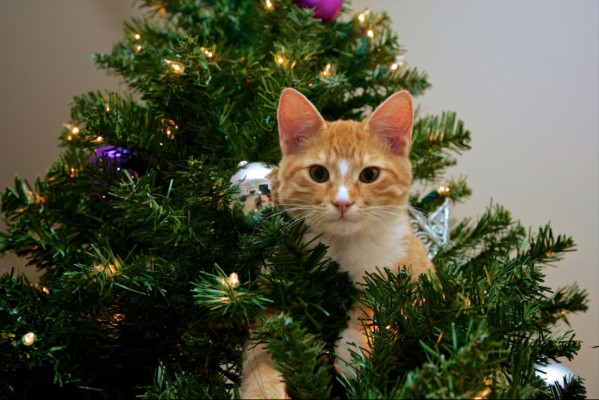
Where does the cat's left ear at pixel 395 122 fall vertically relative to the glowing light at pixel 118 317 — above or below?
above

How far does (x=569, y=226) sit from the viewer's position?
153 cm

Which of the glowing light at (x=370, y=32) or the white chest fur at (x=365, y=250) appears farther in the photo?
the glowing light at (x=370, y=32)

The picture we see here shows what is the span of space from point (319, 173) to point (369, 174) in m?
0.09

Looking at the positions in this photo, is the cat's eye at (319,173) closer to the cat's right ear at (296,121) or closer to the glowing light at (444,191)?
the cat's right ear at (296,121)

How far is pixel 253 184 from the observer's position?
81 cm

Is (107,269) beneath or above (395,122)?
beneath

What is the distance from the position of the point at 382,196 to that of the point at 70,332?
1.76 feet

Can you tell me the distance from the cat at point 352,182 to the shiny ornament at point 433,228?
23cm

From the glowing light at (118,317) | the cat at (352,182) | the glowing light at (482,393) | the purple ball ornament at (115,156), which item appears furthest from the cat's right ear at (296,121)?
the glowing light at (482,393)

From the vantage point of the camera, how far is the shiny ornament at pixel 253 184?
2.61ft

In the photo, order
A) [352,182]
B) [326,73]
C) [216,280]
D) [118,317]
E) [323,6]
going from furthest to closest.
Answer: [323,6]
[326,73]
[352,182]
[118,317]
[216,280]

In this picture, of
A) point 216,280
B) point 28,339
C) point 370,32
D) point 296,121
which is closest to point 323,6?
point 370,32

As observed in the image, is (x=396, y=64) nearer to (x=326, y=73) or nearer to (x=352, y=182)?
(x=326, y=73)

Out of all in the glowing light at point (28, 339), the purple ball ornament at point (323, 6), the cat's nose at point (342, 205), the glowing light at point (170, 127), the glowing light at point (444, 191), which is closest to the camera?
the glowing light at point (28, 339)
